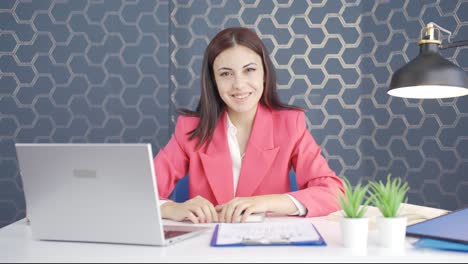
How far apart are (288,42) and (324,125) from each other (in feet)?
1.77

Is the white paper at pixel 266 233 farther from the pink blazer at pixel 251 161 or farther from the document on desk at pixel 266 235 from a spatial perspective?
the pink blazer at pixel 251 161

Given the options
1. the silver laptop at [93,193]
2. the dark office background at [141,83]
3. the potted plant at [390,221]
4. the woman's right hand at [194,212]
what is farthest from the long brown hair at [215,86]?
the dark office background at [141,83]

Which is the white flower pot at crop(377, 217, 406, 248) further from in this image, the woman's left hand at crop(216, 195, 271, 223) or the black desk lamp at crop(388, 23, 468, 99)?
the black desk lamp at crop(388, 23, 468, 99)

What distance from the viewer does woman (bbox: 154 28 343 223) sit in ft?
6.18

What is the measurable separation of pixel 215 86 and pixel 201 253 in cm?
110

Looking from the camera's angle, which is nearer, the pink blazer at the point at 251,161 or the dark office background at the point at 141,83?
the pink blazer at the point at 251,161

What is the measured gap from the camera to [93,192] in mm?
1053

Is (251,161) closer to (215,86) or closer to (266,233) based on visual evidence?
(215,86)

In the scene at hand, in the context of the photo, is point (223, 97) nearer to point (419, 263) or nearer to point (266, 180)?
point (266, 180)

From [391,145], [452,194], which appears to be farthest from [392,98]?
[452,194]

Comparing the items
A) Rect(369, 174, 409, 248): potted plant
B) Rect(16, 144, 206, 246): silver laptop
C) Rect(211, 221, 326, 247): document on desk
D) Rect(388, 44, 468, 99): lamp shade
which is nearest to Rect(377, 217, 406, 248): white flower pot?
Rect(369, 174, 409, 248): potted plant

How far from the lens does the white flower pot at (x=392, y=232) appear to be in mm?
1030

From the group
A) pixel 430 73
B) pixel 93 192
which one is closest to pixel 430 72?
pixel 430 73

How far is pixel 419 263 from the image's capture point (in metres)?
0.94
